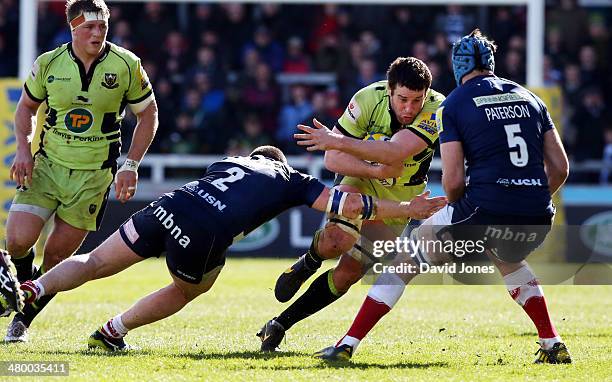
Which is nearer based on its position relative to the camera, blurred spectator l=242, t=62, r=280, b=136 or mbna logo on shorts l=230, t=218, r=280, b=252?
mbna logo on shorts l=230, t=218, r=280, b=252

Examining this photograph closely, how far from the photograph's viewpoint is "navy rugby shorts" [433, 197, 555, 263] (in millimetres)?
7004

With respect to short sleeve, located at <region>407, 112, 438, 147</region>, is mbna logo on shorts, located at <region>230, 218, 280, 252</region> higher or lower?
lower

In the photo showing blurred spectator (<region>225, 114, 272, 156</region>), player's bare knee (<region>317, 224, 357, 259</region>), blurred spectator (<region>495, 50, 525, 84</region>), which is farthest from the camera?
blurred spectator (<region>495, 50, 525, 84</region>)

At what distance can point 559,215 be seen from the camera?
55.6 ft

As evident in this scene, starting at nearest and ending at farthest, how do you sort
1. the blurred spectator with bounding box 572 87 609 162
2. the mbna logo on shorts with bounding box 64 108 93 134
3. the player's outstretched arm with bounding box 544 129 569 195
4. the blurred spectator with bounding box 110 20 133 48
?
the player's outstretched arm with bounding box 544 129 569 195
the mbna logo on shorts with bounding box 64 108 93 134
the blurred spectator with bounding box 110 20 133 48
the blurred spectator with bounding box 572 87 609 162

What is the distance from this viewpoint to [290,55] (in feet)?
64.7

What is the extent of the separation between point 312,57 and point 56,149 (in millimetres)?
12201

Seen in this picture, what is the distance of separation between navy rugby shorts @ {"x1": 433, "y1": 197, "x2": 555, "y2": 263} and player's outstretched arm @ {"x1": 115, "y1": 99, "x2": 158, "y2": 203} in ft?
7.69

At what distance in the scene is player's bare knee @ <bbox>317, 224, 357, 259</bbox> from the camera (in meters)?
7.80

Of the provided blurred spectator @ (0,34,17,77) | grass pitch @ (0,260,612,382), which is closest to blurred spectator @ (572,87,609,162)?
grass pitch @ (0,260,612,382)

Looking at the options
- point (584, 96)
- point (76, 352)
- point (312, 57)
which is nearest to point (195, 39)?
point (312, 57)

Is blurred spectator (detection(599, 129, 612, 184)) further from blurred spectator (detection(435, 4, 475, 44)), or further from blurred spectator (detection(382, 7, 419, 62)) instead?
blurred spectator (detection(382, 7, 419, 62))

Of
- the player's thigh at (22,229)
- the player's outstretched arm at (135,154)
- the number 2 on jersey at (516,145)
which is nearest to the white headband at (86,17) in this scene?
the player's outstretched arm at (135,154)

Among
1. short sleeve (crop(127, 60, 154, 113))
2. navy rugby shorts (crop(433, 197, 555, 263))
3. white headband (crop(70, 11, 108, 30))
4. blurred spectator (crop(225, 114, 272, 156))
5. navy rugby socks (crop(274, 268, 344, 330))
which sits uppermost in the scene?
white headband (crop(70, 11, 108, 30))
